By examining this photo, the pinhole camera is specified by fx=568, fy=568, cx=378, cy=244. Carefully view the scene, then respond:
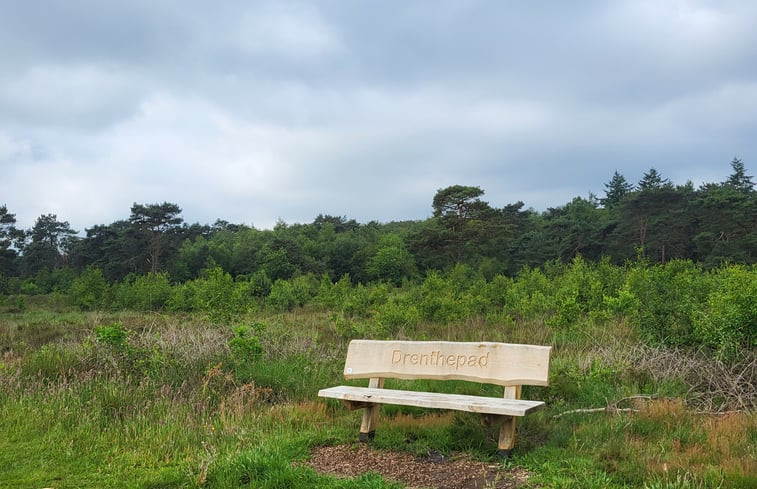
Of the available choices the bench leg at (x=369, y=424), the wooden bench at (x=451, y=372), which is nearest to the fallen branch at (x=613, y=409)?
the wooden bench at (x=451, y=372)

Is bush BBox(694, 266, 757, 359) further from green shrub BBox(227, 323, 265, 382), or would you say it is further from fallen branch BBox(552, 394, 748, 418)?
green shrub BBox(227, 323, 265, 382)

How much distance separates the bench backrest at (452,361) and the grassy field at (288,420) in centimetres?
41

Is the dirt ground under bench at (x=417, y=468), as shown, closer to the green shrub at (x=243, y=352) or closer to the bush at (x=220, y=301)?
the green shrub at (x=243, y=352)

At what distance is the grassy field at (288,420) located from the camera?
3.75 metres

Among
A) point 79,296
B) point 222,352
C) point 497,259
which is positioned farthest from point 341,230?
point 222,352

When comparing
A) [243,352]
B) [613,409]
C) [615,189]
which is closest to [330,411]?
[243,352]

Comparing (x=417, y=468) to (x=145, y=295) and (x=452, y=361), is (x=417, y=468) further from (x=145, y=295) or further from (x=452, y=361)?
(x=145, y=295)

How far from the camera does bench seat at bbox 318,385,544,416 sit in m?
3.88

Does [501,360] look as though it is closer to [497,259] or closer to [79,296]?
[79,296]

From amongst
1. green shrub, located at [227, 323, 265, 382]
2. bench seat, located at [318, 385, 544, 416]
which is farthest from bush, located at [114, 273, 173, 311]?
bench seat, located at [318, 385, 544, 416]

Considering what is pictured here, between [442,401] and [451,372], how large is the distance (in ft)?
2.02

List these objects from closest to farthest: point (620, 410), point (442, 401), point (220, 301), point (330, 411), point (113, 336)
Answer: point (442, 401), point (620, 410), point (330, 411), point (113, 336), point (220, 301)

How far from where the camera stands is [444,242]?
4209 cm

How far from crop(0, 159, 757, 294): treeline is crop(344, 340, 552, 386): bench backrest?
2476 centimetres
